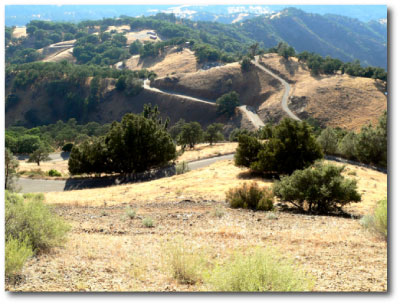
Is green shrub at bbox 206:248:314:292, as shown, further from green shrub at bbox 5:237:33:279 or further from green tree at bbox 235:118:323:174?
green tree at bbox 235:118:323:174

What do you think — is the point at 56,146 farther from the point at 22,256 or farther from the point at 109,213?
the point at 22,256

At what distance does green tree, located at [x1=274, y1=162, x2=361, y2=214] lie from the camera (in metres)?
16.8

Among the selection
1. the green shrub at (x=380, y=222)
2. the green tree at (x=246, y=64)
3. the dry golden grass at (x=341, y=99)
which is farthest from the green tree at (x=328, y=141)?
the green tree at (x=246, y=64)

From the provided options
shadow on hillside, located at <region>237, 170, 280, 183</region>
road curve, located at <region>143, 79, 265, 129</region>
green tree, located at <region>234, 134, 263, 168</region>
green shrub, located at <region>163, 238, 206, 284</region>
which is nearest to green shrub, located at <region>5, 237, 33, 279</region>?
green shrub, located at <region>163, 238, 206, 284</region>

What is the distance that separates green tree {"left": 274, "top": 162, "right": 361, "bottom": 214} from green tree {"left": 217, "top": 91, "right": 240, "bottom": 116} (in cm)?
9349

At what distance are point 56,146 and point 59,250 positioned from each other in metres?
87.2

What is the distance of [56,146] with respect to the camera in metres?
88.5

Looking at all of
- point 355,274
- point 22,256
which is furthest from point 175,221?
point 355,274

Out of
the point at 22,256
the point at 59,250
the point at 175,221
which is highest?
the point at 22,256

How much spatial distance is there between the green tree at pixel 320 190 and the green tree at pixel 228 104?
93.5 metres

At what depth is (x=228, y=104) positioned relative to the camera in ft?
362

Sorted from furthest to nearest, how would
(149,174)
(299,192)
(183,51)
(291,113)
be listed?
(183,51) < (291,113) < (149,174) < (299,192)

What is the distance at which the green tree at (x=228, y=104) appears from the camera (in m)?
110

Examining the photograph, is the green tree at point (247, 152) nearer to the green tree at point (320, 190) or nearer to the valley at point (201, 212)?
the valley at point (201, 212)
